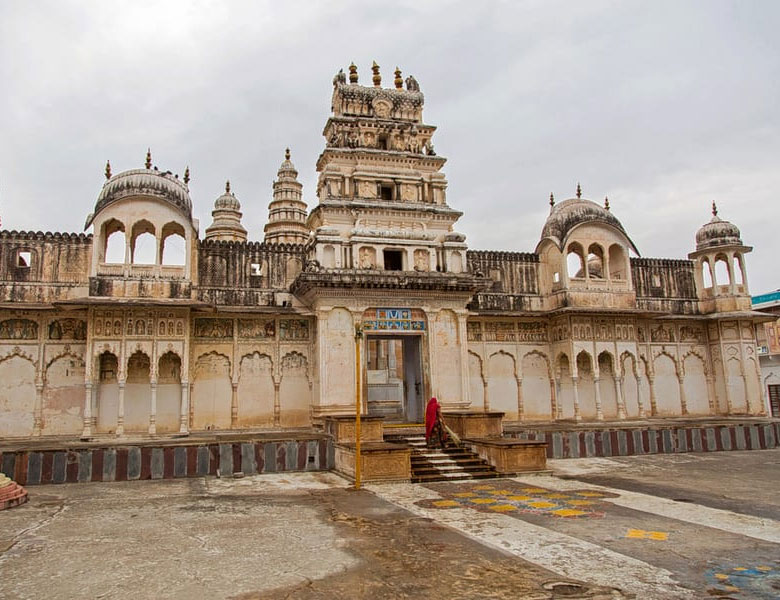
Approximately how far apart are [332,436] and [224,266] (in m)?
7.94

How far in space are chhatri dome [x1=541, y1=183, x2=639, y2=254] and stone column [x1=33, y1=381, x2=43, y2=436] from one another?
1850cm

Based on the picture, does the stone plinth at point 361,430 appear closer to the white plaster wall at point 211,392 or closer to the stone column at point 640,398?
the white plaster wall at point 211,392

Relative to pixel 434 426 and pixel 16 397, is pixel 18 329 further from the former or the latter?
pixel 434 426

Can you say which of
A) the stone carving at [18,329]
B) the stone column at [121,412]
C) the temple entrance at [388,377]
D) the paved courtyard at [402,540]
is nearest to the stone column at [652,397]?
the temple entrance at [388,377]

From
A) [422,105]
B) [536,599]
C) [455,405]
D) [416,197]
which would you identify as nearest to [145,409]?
[455,405]

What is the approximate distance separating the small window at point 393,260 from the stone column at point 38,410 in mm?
11693

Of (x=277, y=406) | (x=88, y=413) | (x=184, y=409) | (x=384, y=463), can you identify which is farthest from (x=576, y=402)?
(x=88, y=413)

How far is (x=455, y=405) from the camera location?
67.4 ft

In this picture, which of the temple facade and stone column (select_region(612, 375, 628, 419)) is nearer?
the temple facade

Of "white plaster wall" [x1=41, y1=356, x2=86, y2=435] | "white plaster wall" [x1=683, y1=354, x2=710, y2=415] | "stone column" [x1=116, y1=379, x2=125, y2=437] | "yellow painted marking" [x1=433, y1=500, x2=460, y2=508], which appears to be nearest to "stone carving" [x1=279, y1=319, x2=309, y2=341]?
"stone column" [x1=116, y1=379, x2=125, y2=437]

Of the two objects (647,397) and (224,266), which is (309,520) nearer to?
(224,266)

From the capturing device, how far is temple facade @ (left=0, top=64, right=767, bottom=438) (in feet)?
65.0

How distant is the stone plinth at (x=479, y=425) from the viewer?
17.7 metres

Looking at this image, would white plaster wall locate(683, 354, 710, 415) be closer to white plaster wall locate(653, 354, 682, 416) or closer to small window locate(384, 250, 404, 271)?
white plaster wall locate(653, 354, 682, 416)
